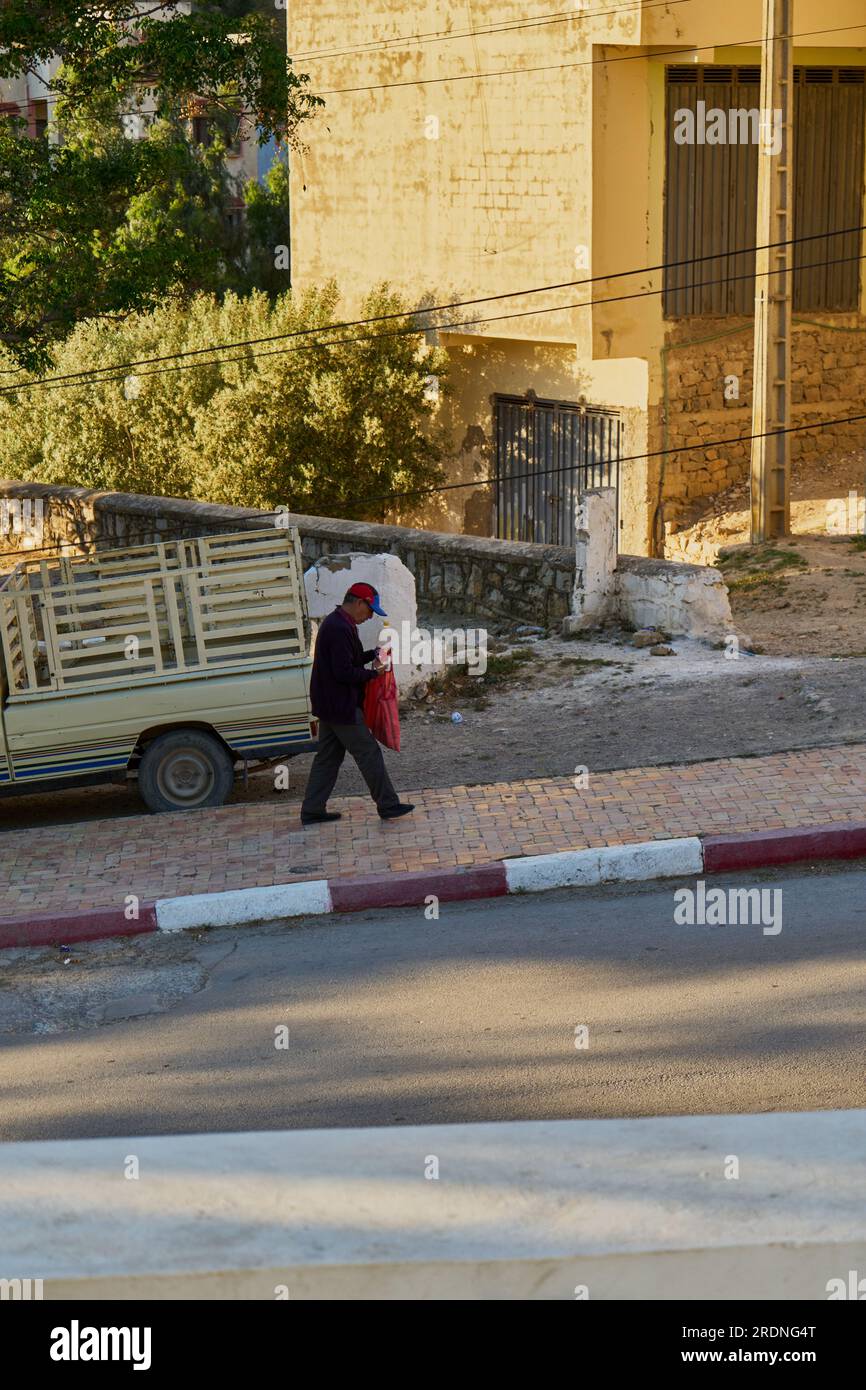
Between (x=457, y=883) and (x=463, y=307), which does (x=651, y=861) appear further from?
(x=463, y=307)

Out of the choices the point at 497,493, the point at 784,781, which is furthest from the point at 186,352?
the point at 784,781

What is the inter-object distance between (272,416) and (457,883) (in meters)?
15.7

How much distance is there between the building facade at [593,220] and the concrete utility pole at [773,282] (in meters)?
2.08

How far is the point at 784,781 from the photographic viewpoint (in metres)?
10.6

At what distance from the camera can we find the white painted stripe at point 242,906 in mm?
9102

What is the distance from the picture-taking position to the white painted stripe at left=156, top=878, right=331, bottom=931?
9.10 metres

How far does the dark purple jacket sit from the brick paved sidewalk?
2.71 feet

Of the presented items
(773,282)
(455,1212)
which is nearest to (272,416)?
(773,282)

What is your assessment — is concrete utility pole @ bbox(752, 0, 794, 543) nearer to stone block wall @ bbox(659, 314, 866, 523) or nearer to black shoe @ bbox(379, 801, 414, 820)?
stone block wall @ bbox(659, 314, 866, 523)

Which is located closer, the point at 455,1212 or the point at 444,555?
the point at 455,1212

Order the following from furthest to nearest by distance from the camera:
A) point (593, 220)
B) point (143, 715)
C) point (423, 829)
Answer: point (593, 220) < point (143, 715) < point (423, 829)

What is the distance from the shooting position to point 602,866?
30.5ft

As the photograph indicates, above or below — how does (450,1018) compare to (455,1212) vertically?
below

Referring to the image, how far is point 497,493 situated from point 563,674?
11590mm
